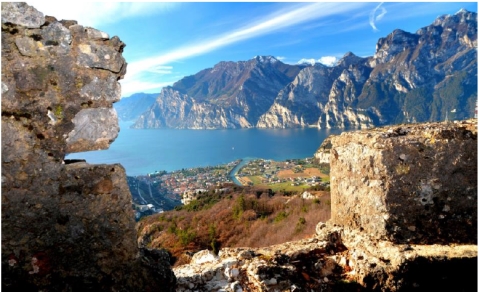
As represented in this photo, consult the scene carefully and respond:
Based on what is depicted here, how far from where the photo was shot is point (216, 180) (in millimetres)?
75625

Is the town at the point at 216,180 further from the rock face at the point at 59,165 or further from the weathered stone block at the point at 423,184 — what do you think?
the rock face at the point at 59,165

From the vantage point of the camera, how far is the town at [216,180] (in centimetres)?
5781

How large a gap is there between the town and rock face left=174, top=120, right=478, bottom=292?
150 feet

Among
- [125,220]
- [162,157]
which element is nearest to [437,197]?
[125,220]

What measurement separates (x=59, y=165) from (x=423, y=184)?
4321 mm

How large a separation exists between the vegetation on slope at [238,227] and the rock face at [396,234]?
30.7ft

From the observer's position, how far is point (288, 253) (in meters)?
4.78

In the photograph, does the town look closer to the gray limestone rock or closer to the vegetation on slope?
the vegetation on slope

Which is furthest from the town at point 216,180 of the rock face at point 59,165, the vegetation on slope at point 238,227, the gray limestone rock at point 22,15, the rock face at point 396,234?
the gray limestone rock at point 22,15

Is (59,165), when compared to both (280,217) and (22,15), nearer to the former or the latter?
(22,15)

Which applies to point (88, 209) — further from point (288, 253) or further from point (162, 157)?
point (162, 157)

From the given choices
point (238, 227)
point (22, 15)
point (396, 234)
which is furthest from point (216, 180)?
point (22, 15)

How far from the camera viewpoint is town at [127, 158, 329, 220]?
57812 millimetres

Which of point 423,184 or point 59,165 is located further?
point 423,184
